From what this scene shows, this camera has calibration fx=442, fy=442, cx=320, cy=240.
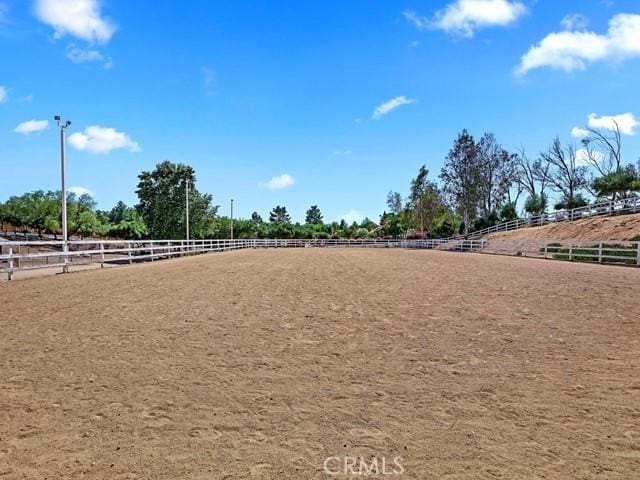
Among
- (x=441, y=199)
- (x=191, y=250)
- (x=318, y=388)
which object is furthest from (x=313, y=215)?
(x=318, y=388)

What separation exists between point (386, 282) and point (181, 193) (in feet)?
177

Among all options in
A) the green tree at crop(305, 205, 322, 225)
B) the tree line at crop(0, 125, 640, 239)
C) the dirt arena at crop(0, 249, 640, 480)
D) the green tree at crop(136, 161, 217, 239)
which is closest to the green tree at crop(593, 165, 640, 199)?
the tree line at crop(0, 125, 640, 239)

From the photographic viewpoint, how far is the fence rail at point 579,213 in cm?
3284

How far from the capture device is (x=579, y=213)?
38.6 metres

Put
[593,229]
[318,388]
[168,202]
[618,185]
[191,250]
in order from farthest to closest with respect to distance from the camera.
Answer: [168,202]
[618,185]
[593,229]
[191,250]
[318,388]

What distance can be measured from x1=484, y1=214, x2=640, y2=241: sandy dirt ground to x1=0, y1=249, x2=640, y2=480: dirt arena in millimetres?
23243

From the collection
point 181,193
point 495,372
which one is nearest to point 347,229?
point 181,193

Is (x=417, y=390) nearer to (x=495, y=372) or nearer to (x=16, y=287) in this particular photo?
(x=495, y=372)

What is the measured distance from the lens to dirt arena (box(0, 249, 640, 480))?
3.21 meters

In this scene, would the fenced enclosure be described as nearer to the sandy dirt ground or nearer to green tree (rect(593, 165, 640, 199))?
the sandy dirt ground

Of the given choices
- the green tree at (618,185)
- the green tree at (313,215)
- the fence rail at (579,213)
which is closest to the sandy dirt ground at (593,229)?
the fence rail at (579,213)

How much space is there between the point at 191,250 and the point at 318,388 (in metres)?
28.6

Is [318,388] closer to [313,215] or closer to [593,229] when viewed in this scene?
[593,229]

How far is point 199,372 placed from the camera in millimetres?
4969
